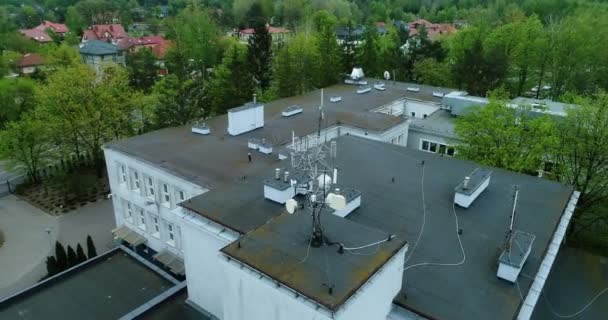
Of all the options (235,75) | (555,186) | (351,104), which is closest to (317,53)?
(235,75)

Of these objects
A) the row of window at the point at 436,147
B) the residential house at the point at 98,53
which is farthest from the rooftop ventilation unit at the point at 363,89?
the residential house at the point at 98,53

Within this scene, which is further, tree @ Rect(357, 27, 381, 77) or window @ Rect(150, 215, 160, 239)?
tree @ Rect(357, 27, 381, 77)

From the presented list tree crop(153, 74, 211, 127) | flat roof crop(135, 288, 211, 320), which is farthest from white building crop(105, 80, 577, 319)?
tree crop(153, 74, 211, 127)

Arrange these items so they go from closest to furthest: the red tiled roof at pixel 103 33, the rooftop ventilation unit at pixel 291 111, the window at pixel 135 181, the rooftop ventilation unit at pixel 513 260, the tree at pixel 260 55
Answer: the rooftop ventilation unit at pixel 513 260 → the window at pixel 135 181 → the rooftop ventilation unit at pixel 291 111 → the tree at pixel 260 55 → the red tiled roof at pixel 103 33

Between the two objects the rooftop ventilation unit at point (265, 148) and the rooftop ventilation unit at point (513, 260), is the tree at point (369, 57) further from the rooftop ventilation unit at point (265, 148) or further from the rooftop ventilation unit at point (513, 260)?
the rooftop ventilation unit at point (513, 260)

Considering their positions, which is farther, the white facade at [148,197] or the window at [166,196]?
the window at [166,196]

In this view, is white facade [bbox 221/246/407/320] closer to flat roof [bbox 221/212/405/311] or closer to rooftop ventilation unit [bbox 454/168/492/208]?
flat roof [bbox 221/212/405/311]

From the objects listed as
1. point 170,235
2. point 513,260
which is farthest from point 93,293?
point 513,260
